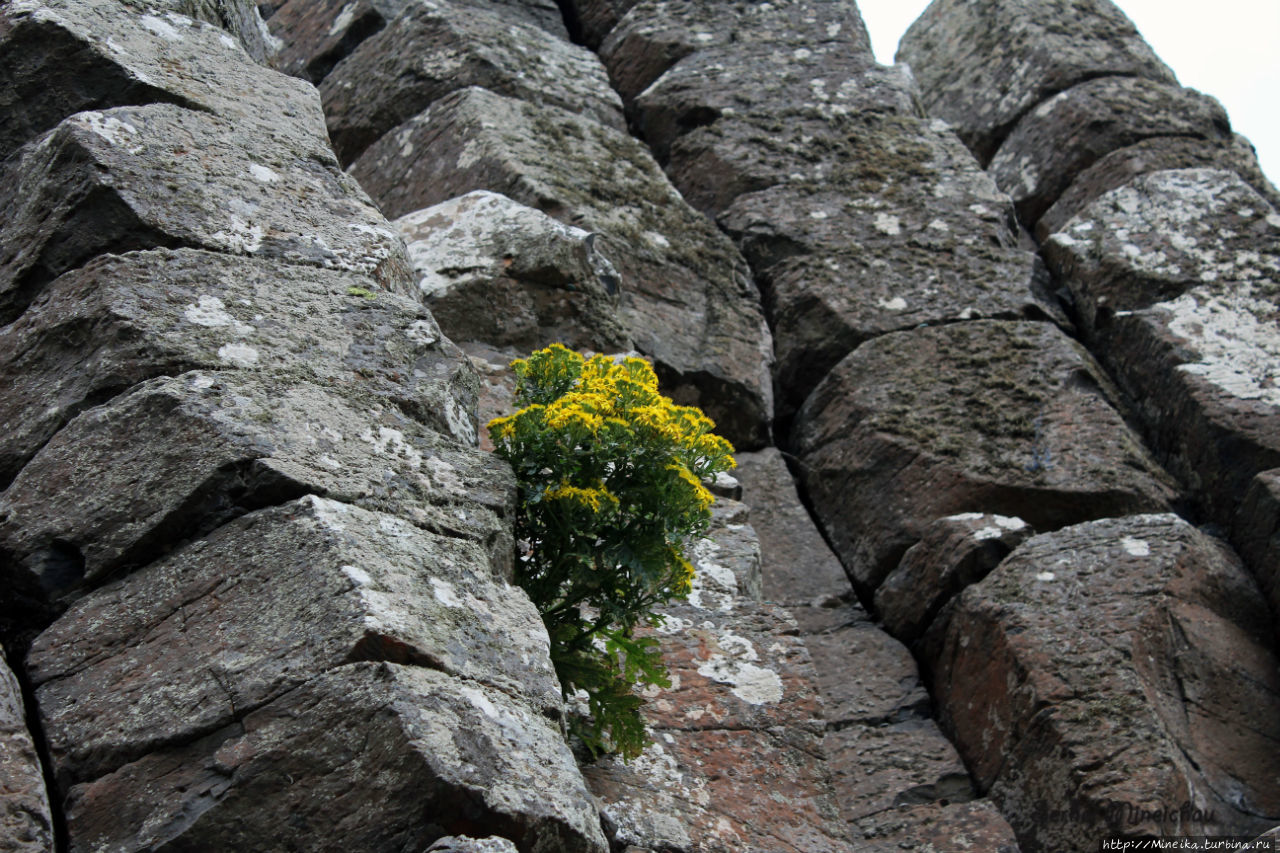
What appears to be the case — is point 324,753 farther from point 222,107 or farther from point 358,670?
point 222,107

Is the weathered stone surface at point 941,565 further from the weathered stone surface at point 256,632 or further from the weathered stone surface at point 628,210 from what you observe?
the weathered stone surface at point 256,632

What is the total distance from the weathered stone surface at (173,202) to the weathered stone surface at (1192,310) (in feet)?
12.9

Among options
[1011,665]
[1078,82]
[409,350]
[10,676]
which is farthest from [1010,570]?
[1078,82]

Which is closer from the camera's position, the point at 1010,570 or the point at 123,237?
the point at 123,237

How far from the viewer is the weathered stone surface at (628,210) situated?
6.66 metres

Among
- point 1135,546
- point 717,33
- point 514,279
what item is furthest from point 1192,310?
point 717,33

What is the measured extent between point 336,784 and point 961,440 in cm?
432

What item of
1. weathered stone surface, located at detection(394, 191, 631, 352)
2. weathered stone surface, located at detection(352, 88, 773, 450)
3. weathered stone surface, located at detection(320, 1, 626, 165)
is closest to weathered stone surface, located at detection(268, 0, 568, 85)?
weathered stone surface, located at detection(320, 1, 626, 165)

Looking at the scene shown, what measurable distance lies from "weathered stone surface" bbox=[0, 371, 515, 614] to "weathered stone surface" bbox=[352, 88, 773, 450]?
2.87 meters

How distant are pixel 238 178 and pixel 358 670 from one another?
2259 mm

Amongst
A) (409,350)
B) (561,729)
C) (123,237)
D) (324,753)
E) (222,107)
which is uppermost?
(222,107)

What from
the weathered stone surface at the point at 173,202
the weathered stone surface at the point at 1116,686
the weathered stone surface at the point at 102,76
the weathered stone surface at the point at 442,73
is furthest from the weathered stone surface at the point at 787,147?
the weathered stone surface at the point at 173,202

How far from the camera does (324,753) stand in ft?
8.94

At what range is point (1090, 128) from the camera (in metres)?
8.43
